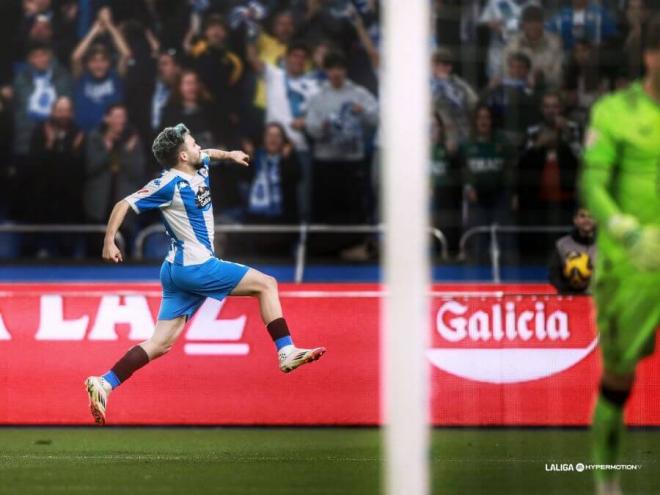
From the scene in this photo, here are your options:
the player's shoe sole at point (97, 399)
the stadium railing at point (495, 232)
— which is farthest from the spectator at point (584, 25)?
the player's shoe sole at point (97, 399)

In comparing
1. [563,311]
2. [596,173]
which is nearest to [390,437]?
[596,173]

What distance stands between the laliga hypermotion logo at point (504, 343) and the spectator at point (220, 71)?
328 centimetres

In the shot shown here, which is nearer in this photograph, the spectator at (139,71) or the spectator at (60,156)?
the spectator at (60,156)

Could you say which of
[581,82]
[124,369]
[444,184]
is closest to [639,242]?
[124,369]

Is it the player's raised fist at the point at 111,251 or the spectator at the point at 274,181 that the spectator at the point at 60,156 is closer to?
the spectator at the point at 274,181

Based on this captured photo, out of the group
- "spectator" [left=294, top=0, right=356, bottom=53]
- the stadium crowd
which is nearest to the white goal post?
the stadium crowd

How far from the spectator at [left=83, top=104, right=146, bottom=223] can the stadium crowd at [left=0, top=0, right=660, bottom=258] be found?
1 centimetres

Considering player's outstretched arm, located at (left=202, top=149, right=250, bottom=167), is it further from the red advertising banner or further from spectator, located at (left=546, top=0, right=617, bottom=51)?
spectator, located at (left=546, top=0, right=617, bottom=51)

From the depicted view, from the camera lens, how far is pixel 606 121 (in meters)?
5.32

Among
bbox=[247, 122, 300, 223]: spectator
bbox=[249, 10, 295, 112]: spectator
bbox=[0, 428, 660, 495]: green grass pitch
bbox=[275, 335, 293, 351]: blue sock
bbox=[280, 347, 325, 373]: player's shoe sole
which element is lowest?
bbox=[0, 428, 660, 495]: green grass pitch

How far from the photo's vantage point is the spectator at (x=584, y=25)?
11086mm

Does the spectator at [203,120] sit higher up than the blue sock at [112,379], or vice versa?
the spectator at [203,120]

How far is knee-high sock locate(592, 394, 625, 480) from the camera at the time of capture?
5.50 m

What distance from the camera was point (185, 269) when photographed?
27.8 feet
